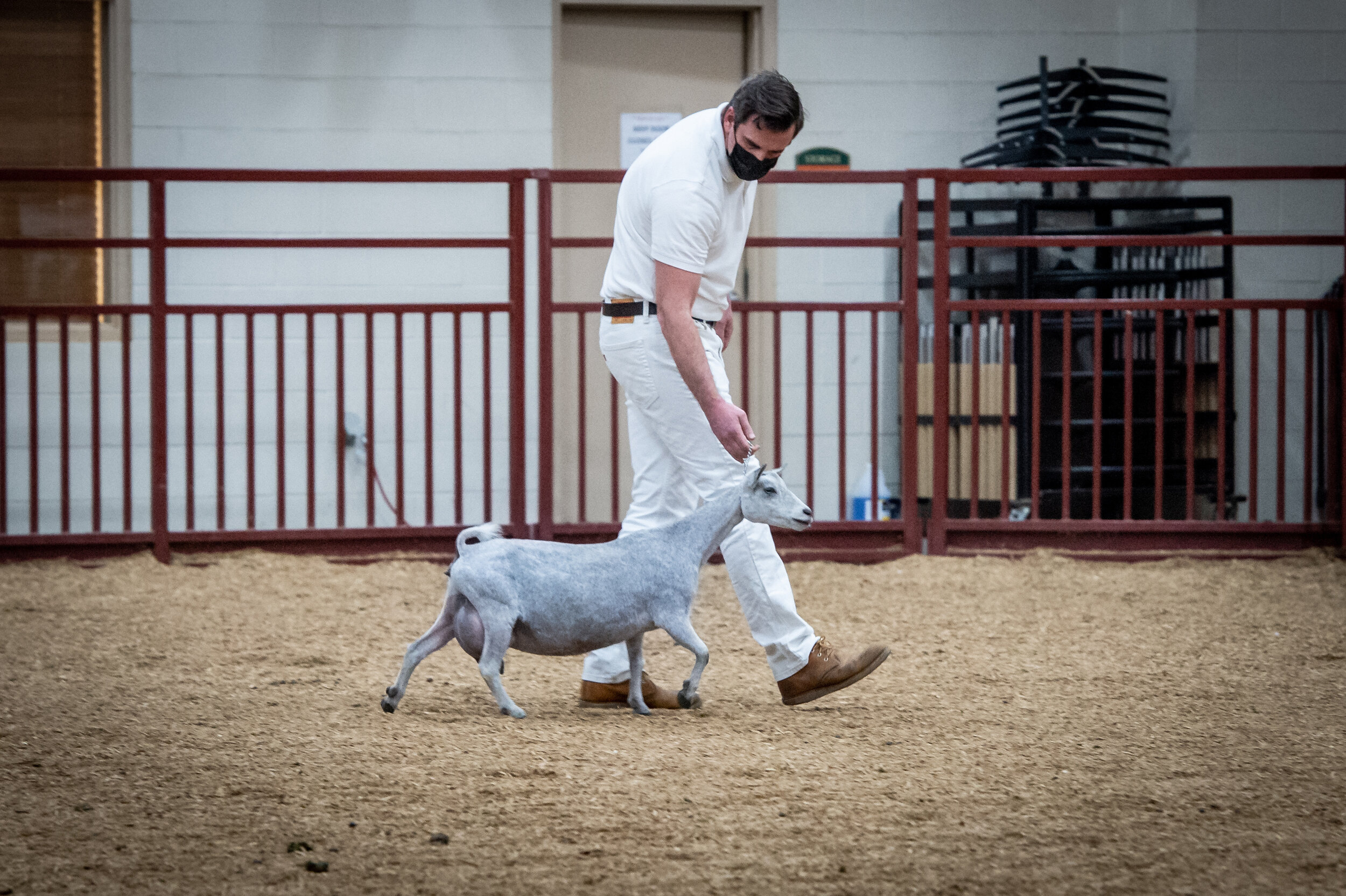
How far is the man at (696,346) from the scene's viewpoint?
8.72ft

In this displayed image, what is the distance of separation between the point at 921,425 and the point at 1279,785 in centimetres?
363

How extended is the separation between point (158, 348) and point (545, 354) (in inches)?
57.3

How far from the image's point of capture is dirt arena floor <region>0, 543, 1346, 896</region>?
6.10 ft

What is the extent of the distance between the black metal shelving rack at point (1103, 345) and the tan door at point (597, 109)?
1344mm

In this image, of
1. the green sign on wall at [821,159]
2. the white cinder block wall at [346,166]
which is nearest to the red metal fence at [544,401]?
the white cinder block wall at [346,166]

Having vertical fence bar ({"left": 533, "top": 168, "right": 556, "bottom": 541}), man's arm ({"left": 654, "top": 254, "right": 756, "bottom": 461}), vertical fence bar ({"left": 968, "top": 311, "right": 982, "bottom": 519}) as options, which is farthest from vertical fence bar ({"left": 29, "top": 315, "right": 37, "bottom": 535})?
vertical fence bar ({"left": 968, "top": 311, "right": 982, "bottom": 519})

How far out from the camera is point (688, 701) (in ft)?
9.36

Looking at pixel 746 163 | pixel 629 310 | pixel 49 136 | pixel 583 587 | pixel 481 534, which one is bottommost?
pixel 583 587

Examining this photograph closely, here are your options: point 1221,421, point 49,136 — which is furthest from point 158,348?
point 1221,421

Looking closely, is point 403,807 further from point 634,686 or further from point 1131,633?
point 1131,633

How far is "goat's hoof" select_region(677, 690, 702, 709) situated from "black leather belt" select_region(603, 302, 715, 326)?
82cm

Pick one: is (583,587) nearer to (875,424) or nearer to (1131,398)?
(875,424)

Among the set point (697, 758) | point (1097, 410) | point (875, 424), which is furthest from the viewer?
point (1097, 410)

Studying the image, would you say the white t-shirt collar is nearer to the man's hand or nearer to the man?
the man
